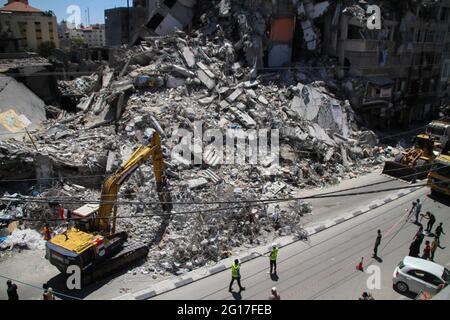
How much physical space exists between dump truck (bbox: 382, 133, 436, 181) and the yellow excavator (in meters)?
14.3

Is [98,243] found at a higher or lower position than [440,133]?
lower

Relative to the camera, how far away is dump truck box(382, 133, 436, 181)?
66.9 ft

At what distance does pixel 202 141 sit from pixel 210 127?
1.04 metres

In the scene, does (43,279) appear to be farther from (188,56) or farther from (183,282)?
(188,56)

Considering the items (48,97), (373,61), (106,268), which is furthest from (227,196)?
(373,61)

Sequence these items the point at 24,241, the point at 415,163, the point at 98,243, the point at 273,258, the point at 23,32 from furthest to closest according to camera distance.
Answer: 1. the point at 23,32
2. the point at 415,163
3. the point at 24,241
4. the point at 273,258
5. the point at 98,243

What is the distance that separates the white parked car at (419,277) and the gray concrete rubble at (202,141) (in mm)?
4596

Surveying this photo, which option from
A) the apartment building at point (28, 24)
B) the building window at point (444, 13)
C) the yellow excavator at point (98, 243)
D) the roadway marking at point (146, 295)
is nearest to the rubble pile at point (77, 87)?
the yellow excavator at point (98, 243)

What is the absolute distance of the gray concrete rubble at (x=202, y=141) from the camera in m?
14.6

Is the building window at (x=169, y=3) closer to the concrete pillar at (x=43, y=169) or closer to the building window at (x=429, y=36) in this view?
the concrete pillar at (x=43, y=169)

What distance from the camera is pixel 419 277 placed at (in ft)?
36.9

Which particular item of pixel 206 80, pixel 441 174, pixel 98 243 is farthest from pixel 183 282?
pixel 206 80

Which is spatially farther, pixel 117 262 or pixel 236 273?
pixel 117 262

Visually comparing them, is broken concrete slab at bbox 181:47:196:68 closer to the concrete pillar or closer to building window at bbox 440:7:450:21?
the concrete pillar
